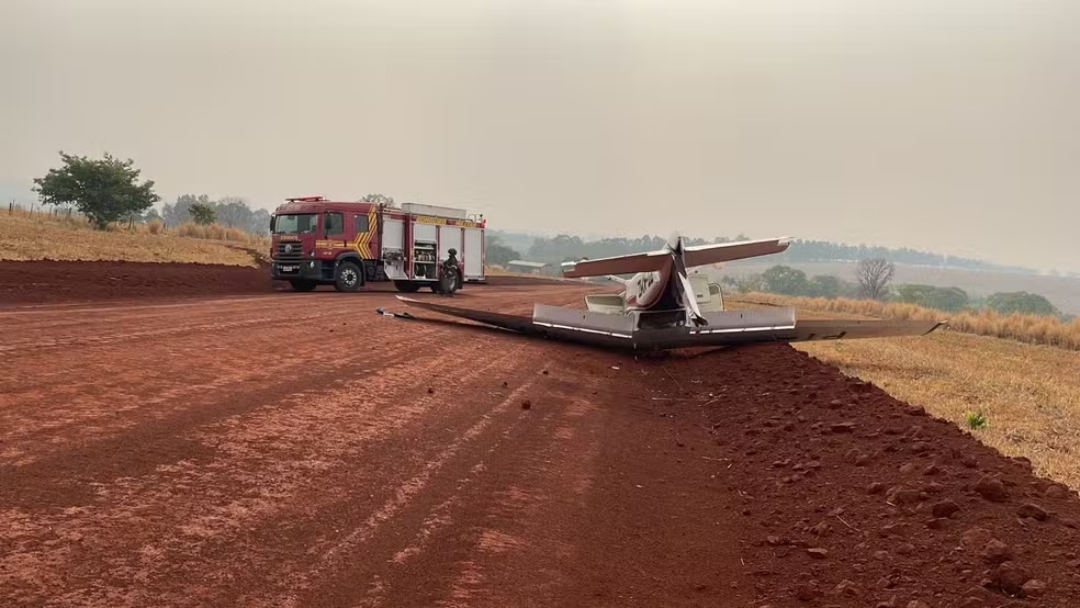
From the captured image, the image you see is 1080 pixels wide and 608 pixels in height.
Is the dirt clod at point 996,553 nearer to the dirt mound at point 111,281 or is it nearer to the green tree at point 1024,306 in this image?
the dirt mound at point 111,281

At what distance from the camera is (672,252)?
1429cm

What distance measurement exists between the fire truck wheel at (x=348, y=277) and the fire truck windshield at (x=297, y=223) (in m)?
1.83

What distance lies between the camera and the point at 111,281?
22734 millimetres

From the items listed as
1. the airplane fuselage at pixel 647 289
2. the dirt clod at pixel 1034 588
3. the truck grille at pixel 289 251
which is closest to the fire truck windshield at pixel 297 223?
the truck grille at pixel 289 251

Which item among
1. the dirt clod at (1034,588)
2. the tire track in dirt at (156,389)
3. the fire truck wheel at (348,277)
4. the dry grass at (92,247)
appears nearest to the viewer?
the dirt clod at (1034,588)

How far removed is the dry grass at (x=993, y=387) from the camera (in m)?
6.89

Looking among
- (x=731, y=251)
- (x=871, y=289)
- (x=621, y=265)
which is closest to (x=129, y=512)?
(x=621, y=265)

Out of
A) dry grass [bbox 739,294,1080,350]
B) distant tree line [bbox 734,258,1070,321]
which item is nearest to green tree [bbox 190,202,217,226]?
distant tree line [bbox 734,258,1070,321]

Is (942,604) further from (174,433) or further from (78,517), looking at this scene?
(174,433)

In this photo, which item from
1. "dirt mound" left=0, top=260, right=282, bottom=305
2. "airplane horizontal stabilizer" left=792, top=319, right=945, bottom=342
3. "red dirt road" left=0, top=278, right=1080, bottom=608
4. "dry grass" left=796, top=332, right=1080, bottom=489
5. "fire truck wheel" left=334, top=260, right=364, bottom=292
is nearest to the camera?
"red dirt road" left=0, top=278, right=1080, bottom=608

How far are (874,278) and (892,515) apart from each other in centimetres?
8624

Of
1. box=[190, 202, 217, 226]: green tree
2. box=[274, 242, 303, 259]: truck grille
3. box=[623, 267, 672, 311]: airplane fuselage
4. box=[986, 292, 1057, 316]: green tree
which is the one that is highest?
box=[190, 202, 217, 226]: green tree

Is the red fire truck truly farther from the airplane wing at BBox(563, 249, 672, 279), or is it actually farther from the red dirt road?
the red dirt road

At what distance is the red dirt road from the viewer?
13.0ft
